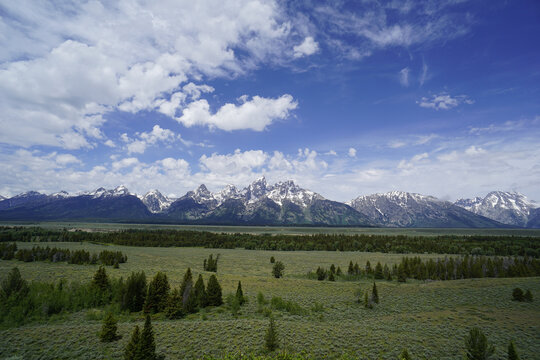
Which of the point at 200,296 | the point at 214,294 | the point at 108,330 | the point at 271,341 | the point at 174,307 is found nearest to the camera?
the point at 271,341

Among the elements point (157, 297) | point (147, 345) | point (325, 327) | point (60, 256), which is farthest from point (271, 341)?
point (60, 256)

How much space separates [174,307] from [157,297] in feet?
9.26

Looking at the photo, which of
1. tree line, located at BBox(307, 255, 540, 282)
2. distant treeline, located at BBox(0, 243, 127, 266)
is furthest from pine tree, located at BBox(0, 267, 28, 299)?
tree line, located at BBox(307, 255, 540, 282)

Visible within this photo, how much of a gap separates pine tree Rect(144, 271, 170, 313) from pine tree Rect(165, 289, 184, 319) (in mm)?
729

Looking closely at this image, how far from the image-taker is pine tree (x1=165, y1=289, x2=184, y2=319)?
1036 inches

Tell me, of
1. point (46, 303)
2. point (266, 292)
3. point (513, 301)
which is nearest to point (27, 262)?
point (46, 303)

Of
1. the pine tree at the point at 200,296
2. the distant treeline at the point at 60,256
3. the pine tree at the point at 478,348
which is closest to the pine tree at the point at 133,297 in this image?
the pine tree at the point at 200,296

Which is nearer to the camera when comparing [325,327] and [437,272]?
[325,327]

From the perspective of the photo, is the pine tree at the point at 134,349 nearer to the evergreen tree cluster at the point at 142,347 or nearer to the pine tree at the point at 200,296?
the evergreen tree cluster at the point at 142,347

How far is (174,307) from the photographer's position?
26.6 m

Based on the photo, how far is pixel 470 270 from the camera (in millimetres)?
52656

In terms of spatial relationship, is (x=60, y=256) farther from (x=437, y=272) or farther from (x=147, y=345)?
(x=437, y=272)

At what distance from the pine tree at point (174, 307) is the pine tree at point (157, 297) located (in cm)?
73

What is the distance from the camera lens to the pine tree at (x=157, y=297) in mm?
27531
